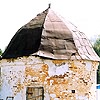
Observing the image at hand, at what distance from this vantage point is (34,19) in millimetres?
13898

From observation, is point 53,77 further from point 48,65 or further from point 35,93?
point 35,93

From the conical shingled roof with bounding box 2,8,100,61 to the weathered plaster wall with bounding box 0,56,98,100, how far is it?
0.25 metres

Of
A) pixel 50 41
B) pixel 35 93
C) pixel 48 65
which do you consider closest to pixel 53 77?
pixel 48 65

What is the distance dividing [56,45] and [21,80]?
1739 millimetres

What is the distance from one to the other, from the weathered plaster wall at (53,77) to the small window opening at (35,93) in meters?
0.13

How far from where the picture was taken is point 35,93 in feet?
41.1

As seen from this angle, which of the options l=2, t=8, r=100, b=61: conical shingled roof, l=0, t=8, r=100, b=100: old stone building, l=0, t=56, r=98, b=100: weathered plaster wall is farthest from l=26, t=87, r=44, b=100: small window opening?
l=2, t=8, r=100, b=61: conical shingled roof

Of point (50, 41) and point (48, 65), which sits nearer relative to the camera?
point (48, 65)

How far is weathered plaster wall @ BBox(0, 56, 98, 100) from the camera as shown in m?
12.2

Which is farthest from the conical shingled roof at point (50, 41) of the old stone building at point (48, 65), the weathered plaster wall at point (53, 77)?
the weathered plaster wall at point (53, 77)

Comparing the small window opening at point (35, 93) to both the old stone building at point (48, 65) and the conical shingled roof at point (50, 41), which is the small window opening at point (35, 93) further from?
the conical shingled roof at point (50, 41)

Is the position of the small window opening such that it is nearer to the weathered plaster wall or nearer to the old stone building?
the old stone building

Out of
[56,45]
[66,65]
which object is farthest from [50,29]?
[66,65]

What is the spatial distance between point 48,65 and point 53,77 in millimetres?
443
